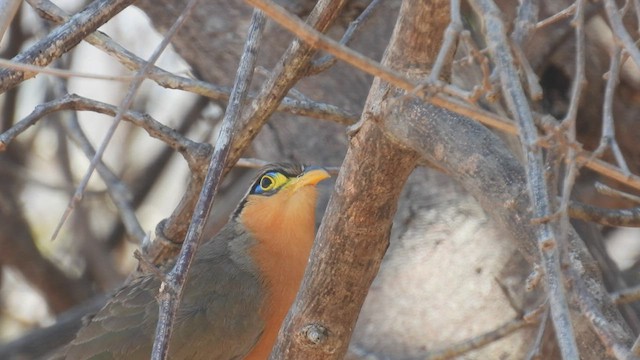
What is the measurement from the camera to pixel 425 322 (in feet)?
17.2

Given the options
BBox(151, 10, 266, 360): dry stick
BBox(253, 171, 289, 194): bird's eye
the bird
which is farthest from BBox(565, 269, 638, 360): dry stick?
BBox(253, 171, 289, 194): bird's eye

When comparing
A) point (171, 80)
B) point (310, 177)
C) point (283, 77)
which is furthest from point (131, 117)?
point (310, 177)

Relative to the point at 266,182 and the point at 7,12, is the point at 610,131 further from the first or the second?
the point at 266,182

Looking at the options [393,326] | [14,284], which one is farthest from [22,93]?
[393,326]

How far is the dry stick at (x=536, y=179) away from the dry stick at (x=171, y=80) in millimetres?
1692

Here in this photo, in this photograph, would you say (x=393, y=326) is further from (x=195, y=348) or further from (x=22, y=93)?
(x=22, y=93)

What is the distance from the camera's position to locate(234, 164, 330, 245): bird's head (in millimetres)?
5199

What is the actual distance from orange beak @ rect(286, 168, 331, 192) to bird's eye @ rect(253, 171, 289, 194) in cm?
10

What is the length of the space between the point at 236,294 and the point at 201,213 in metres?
1.89

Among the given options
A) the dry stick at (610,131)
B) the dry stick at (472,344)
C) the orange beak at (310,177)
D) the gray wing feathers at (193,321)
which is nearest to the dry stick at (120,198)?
the gray wing feathers at (193,321)

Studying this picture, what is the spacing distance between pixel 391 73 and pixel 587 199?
146 inches

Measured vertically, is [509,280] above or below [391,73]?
above

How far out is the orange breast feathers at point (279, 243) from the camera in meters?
4.80

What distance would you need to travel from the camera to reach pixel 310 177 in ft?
16.8
